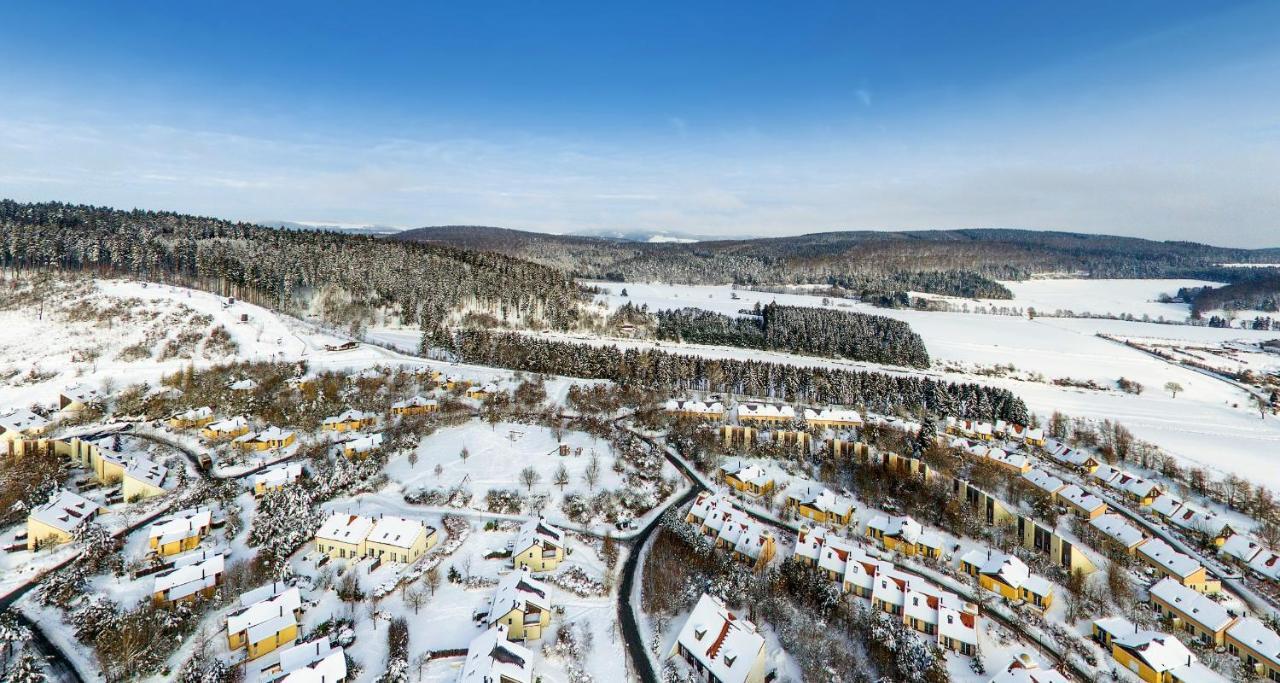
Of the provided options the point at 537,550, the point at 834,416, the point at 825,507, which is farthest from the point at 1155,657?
the point at 834,416

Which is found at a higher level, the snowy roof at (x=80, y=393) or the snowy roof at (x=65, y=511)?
the snowy roof at (x=80, y=393)

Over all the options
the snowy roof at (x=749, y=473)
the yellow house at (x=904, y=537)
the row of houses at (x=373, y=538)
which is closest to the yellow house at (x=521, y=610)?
the row of houses at (x=373, y=538)

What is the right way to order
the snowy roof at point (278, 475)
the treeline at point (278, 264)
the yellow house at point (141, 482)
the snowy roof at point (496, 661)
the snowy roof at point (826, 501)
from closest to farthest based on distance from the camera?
the snowy roof at point (496, 661) → the yellow house at point (141, 482) → the snowy roof at point (826, 501) → the snowy roof at point (278, 475) → the treeline at point (278, 264)

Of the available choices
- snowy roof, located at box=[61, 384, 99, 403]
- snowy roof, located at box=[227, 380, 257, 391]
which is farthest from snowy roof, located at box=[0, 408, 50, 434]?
snowy roof, located at box=[227, 380, 257, 391]

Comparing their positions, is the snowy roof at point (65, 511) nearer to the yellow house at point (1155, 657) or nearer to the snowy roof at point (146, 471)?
the snowy roof at point (146, 471)

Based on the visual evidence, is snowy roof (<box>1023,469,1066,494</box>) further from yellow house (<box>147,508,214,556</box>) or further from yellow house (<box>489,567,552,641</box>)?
yellow house (<box>147,508,214,556</box>)

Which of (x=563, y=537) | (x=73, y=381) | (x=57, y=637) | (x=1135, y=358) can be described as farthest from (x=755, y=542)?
(x=1135, y=358)

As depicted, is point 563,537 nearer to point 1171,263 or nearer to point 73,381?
point 73,381
